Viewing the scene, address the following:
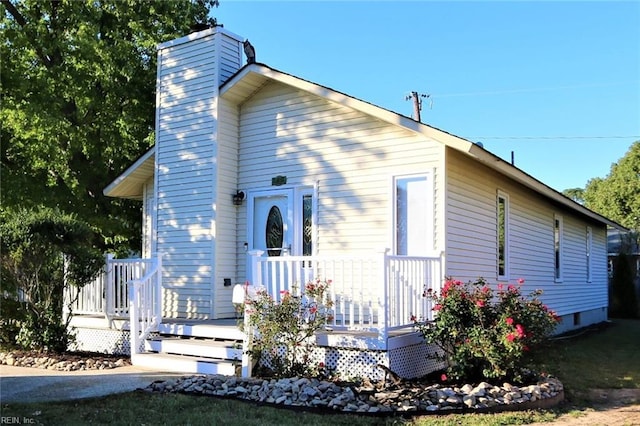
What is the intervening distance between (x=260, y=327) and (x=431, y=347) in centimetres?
256

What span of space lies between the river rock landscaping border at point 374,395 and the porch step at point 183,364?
635 mm

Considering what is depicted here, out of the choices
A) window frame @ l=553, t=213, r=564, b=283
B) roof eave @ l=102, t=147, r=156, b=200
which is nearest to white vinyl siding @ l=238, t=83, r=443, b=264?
roof eave @ l=102, t=147, r=156, b=200

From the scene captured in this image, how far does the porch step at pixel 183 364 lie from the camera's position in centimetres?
770

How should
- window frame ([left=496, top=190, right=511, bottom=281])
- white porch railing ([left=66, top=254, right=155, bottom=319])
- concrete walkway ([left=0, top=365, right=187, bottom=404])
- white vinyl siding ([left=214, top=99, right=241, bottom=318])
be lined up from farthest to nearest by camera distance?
window frame ([left=496, top=190, right=511, bottom=281]) → white vinyl siding ([left=214, top=99, right=241, bottom=318]) → white porch railing ([left=66, top=254, right=155, bottom=319]) → concrete walkway ([left=0, top=365, right=187, bottom=404])

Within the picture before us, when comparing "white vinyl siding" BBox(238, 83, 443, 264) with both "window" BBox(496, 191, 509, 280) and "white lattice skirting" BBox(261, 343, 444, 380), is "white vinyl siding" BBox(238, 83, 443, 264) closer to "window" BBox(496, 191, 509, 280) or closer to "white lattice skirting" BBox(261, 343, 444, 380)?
"white lattice skirting" BBox(261, 343, 444, 380)

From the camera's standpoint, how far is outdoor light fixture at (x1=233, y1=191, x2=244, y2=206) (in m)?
10.8

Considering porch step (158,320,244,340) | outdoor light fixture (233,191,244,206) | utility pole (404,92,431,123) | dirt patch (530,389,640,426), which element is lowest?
dirt patch (530,389,640,426)

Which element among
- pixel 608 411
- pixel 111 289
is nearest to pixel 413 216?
pixel 608 411

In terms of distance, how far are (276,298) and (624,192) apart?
32.5m

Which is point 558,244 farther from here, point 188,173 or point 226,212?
point 188,173

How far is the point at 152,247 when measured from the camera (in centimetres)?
1164

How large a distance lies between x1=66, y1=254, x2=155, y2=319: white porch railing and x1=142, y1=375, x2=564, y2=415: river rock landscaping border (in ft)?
10.4

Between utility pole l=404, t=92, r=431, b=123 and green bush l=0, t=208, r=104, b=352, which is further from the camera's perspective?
utility pole l=404, t=92, r=431, b=123

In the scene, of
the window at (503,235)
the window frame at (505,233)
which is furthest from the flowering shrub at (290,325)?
the window at (503,235)
